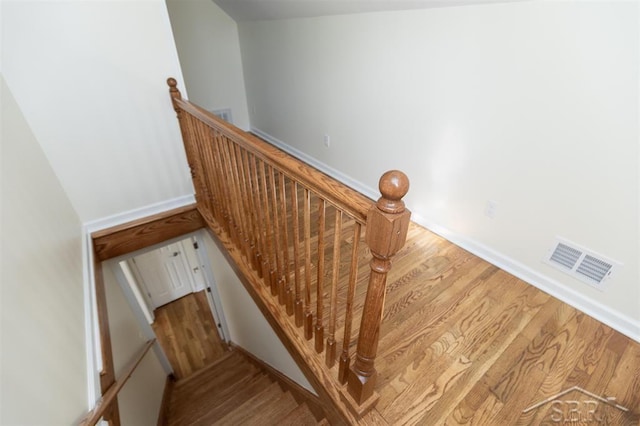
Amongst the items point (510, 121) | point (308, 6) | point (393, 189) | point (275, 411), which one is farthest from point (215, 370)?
point (308, 6)

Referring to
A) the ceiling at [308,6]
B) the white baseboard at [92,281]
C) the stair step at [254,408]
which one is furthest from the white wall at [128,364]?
the ceiling at [308,6]

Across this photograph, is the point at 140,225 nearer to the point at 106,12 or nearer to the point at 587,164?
the point at 106,12

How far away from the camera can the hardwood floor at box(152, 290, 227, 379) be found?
12.5 feet

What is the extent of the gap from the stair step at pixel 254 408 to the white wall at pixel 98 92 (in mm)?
1800

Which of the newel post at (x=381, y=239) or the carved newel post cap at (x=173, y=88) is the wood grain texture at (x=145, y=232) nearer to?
the carved newel post cap at (x=173, y=88)

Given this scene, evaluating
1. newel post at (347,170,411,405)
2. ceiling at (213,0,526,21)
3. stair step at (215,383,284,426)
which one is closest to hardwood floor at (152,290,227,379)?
stair step at (215,383,284,426)

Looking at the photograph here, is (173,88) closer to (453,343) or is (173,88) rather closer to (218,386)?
(453,343)

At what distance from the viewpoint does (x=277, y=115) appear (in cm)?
375

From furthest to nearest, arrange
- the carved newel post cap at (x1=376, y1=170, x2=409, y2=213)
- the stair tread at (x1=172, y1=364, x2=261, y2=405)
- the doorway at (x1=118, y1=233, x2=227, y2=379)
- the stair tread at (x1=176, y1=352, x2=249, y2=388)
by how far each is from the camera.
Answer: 1. the doorway at (x1=118, y1=233, x2=227, y2=379)
2. the stair tread at (x1=176, y1=352, x2=249, y2=388)
3. the stair tread at (x1=172, y1=364, x2=261, y2=405)
4. the carved newel post cap at (x1=376, y1=170, x2=409, y2=213)

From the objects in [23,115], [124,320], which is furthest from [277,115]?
[124,320]

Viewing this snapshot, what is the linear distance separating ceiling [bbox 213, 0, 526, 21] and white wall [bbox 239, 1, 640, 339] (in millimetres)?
65

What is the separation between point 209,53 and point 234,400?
4.09 metres

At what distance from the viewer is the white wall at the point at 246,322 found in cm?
192

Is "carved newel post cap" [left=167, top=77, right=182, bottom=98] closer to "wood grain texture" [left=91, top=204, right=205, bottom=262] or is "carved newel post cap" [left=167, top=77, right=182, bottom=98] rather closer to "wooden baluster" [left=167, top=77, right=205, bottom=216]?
"wooden baluster" [left=167, top=77, right=205, bottom=216]
